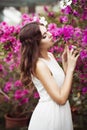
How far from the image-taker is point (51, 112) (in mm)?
3465

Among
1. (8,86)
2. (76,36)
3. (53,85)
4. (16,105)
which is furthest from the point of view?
(16,105)

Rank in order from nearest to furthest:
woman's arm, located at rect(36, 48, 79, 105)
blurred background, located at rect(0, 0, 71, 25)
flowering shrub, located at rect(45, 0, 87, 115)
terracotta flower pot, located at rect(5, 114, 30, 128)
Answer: woman's arm, located at rect(36, 48, 79, 105), flowering shrub, located at rect(45, 0, 87, 115), terracotta flower pot, located at rect(5, 114, 30, 128), blurred background, located at rect(0, 0, 71, 25)

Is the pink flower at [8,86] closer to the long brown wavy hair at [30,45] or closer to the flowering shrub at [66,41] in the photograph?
the flowering shrub at [66,41]

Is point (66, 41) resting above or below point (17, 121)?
above

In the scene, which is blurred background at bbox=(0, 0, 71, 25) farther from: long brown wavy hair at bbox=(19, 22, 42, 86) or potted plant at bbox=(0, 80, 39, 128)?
long brown wavy hair at bbox=(19, 22, 42, 86)

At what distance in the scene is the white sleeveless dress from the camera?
346 cm

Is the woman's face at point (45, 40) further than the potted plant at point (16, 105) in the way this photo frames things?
No

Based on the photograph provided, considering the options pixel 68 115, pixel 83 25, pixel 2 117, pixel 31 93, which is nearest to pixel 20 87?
pixel 31 93

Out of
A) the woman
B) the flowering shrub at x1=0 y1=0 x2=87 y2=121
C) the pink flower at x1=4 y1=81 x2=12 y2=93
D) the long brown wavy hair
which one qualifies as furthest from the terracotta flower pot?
the long brown wavy hair

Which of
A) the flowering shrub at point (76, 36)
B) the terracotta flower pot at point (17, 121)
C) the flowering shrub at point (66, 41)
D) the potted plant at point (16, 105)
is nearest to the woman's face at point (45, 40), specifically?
the flowering shrub at point (66, 41)

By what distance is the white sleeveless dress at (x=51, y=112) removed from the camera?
346cm

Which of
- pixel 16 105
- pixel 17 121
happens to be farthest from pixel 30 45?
pixel 17 121

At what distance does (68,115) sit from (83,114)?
109 inches

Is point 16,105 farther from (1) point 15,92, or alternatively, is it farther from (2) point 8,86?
(2) point 8,86
